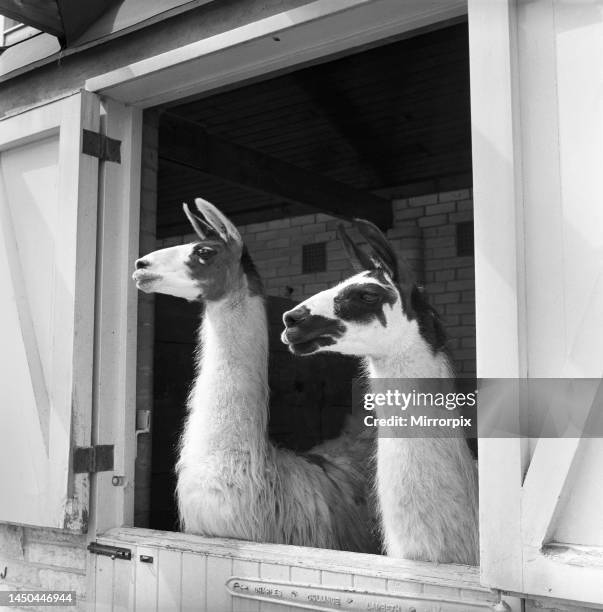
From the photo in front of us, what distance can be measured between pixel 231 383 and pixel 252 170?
5.93ft

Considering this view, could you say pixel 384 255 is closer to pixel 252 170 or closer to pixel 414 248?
pixel 252 170

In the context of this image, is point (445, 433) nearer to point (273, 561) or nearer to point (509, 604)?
point (509, 604)

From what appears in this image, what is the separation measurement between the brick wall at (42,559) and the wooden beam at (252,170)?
220 cm

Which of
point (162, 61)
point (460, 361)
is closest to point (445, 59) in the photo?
point (162, 61)

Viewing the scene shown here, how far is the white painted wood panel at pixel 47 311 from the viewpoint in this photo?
3.85m

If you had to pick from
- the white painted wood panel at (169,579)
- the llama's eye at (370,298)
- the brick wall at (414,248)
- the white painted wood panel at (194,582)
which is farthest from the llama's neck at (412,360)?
the brick wall at (414,248)

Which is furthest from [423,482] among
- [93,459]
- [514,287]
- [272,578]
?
[93,459]

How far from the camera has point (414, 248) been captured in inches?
215

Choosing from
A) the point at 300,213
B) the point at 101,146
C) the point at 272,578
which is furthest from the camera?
the point at 300,213

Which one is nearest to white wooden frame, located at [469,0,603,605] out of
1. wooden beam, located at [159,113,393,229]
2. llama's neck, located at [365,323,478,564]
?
llama's neck, located at [365,323,478,564]

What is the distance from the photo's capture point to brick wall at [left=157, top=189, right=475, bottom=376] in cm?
562

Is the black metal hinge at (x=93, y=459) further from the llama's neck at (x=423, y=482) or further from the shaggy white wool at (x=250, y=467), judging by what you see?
the llama's neck at (x=423, y=482)

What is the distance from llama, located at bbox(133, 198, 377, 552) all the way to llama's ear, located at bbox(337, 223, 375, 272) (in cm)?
66

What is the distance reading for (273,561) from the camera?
325 centimetres
